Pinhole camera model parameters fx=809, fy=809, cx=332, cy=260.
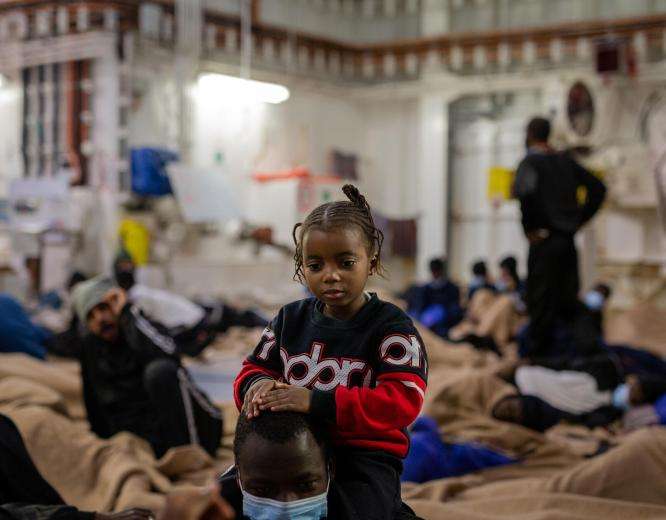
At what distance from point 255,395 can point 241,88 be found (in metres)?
8.88

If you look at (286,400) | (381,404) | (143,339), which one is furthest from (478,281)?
(286,400)

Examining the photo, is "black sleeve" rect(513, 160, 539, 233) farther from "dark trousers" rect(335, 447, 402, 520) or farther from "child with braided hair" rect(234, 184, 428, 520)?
"dark trousers" rect(335, 447, 402, 520)

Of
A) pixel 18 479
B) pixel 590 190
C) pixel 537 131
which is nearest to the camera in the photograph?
pixel 18 479

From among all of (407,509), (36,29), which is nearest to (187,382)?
(407,509)

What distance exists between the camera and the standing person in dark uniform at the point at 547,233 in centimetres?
446

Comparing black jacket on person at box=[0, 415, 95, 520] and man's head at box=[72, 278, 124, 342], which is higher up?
man's head at box=[72, 278, 124, 342]

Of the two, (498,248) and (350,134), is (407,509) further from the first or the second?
(350,134)

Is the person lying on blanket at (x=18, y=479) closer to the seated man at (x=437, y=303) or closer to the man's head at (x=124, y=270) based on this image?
the man's head at (x=124, y=270)

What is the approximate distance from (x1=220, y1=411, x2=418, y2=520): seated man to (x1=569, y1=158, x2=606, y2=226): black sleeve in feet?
11.6

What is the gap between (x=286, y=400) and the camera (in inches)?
57.1

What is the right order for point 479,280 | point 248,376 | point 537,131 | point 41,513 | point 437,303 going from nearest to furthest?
point 248,376 < point 41,513 < point 537,131 < point 437,303 < point 479,280

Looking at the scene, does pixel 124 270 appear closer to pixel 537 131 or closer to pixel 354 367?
pixel 537 131

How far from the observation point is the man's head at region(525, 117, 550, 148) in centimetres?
455

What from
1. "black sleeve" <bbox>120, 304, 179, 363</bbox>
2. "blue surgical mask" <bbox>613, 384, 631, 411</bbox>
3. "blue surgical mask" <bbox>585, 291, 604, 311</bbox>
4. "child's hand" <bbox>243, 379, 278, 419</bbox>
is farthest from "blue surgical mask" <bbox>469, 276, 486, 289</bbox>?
"child's hand" <bbox>243, 379, 278, 419</bbox>
